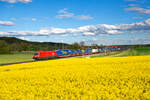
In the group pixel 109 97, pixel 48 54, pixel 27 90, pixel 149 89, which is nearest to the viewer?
pixel 109 97

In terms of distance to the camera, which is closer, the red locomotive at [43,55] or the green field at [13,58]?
the green field at [13,58]

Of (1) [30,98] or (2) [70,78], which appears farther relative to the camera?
(2) [70,78]

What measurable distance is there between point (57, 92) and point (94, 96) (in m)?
1.38

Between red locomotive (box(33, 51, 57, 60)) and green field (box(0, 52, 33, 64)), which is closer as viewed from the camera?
green field (box(0, 52, 33, 64))

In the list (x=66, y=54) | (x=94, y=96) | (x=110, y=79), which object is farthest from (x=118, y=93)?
(x=66, y=54)

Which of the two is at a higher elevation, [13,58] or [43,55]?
[43,55]

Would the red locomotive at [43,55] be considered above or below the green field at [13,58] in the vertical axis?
above

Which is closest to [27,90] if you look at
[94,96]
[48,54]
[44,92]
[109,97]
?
[44,92]

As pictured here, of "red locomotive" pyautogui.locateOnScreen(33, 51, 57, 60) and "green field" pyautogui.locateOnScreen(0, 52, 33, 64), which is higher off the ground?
"red locomotive" pyautogui.locateOnScreen(33, 51, 57, 60)

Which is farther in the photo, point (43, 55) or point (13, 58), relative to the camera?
point (13, 58)

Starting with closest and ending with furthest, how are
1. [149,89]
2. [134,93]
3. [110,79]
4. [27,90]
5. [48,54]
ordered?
1. [134,93]
2. [149,89]
3. [27,90]
4. [110,79]
5. [48,54]

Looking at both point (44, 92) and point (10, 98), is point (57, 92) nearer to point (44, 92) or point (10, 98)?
point (44, 92)

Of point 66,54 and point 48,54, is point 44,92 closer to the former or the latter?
point 48,54

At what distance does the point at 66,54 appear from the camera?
67812 millimetres
